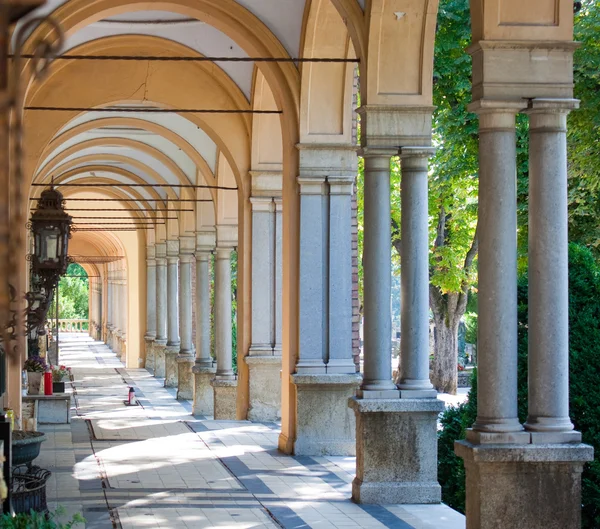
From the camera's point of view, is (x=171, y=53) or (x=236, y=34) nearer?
(x=236, y=34)

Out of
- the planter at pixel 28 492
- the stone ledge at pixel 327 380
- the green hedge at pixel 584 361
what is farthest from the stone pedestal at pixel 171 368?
the planter at pixel 28 492

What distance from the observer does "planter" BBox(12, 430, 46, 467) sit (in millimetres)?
8773

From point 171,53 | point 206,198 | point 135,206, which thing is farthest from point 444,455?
point 135,206

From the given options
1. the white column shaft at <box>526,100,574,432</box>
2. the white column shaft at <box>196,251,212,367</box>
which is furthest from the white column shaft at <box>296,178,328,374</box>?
the white column shaft at <box>196,251,212,367</box>

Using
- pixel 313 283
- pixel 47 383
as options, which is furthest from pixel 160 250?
pixel 313 283

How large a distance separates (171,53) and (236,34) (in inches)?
142

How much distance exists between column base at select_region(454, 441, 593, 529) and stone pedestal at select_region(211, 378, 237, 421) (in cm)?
1303

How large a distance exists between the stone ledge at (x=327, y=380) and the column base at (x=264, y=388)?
4061 mm

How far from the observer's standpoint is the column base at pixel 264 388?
16.7 metres

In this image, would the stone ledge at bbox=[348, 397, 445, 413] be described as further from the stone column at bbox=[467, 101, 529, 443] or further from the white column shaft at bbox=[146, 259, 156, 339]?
the white column shaft at bbox=[146, 259, 156, 339]

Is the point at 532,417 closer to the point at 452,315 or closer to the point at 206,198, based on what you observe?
the point at 206,198

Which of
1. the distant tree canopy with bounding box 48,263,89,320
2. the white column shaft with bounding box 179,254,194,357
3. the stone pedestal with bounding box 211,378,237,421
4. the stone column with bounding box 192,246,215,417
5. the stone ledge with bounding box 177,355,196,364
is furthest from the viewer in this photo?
the distant tree canopy with bounding box 48,263,89,320

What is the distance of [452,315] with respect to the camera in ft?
89.4

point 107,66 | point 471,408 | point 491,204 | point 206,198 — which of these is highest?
point 107,66
